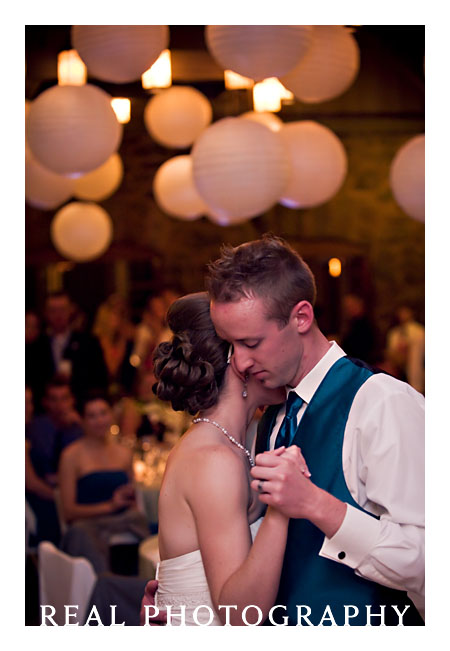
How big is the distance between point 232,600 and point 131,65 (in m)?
2.58

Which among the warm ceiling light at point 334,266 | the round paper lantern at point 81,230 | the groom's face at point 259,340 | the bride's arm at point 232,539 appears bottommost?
the bride's arm at point 232,539

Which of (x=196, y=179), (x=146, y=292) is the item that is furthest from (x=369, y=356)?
(x=196, y=179)

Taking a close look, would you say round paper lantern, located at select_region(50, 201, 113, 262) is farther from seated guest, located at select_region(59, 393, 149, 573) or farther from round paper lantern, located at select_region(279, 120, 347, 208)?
round paper lantern, located at select_region(279, 120, 347, 208)

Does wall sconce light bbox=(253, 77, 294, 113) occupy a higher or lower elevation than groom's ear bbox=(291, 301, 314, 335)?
higher

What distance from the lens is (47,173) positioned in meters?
5.31

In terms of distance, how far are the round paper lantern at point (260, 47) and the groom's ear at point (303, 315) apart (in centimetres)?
176

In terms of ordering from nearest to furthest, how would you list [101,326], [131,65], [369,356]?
[131,65], [369,356], [101,326]

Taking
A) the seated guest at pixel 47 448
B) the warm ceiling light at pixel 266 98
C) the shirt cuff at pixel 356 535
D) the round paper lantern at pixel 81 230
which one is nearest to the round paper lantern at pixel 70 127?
the seated guest at pixel 47 448

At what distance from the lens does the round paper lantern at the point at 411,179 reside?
4410mm

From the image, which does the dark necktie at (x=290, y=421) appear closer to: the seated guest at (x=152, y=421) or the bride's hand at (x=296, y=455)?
the bride's hand at (x=296, y=455)

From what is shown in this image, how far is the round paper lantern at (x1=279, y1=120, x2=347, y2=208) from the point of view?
4480mm

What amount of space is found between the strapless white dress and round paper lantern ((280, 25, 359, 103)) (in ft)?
8.65

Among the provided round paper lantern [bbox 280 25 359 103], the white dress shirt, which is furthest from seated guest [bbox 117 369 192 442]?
the white dress shirt
